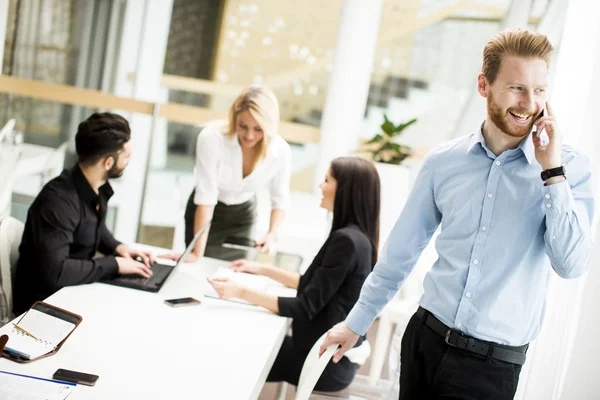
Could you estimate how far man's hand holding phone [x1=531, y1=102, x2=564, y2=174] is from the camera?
1514mm

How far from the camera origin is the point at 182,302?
92.9 inches

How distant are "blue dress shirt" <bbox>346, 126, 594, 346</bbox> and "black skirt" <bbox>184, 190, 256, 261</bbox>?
146cm

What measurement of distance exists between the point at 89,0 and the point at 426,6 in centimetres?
314

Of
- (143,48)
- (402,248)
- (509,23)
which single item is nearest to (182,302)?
(402,248)

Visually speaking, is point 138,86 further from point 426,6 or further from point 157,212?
point 426,6

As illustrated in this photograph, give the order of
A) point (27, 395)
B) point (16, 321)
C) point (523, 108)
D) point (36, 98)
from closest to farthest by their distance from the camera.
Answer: point (27, 395), point (523, 108), point (16, 321), point (36, 98)

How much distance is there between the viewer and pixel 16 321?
6.11 ft

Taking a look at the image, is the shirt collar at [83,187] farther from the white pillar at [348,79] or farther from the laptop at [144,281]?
the white pillar at [348,79]

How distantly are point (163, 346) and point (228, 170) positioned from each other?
137 centimetres

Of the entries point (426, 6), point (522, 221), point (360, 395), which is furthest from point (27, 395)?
point (426, 6)

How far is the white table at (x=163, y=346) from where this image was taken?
1.69 m

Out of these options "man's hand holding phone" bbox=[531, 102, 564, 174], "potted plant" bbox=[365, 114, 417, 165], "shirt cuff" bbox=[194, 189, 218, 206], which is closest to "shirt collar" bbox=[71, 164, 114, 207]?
"shirt cuff" bbox=[194, 189, 218, 206]

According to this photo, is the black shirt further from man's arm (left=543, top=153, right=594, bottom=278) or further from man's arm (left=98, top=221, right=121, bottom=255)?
man's arm (left=543, top=153, right=594, bottom=278)

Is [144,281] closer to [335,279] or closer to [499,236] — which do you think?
[335,279]
